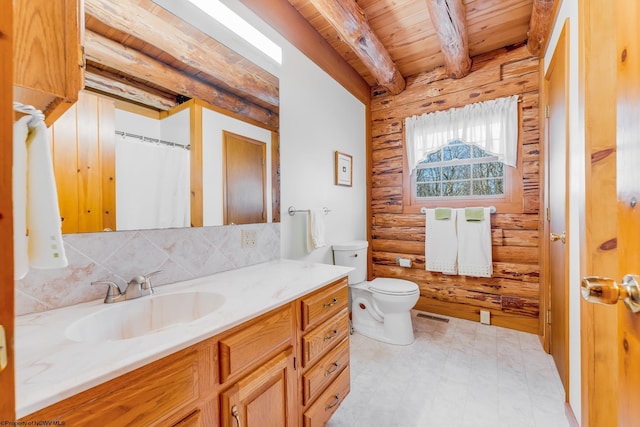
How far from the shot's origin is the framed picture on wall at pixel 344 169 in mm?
2514

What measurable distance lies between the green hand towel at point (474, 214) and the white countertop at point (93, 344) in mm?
1917

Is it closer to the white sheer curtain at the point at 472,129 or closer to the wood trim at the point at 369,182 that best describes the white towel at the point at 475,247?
the white sheer curtain at the point at 472,129

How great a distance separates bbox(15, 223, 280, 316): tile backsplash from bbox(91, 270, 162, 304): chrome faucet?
0.18 ft

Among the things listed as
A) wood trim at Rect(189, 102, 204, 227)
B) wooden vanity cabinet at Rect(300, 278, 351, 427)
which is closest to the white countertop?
wooden vanity cabinet at Rect(300, 278, 351, 427)

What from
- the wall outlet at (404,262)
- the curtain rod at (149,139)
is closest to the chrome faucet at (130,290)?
the curtain rod at (149,139)

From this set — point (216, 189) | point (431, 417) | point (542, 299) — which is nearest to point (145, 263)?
point (216, 189)

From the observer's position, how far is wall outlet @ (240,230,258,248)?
158cm

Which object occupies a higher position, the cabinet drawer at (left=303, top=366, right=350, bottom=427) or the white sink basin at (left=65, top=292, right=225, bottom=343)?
the white sink basin at (left=65, top=292, right=225, bottom=343)

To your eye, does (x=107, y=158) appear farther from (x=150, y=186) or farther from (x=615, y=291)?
(x=615, y=291)

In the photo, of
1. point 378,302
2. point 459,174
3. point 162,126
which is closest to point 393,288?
point 378,302

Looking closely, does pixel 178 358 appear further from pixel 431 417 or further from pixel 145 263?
pixel 431 417

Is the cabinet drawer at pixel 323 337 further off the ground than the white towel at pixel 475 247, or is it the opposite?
the white towel at pixel 475 247

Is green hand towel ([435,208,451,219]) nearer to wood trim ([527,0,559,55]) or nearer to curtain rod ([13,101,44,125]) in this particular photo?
wood trim ([527,0,559,55])

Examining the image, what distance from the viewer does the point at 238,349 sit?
86 cm
